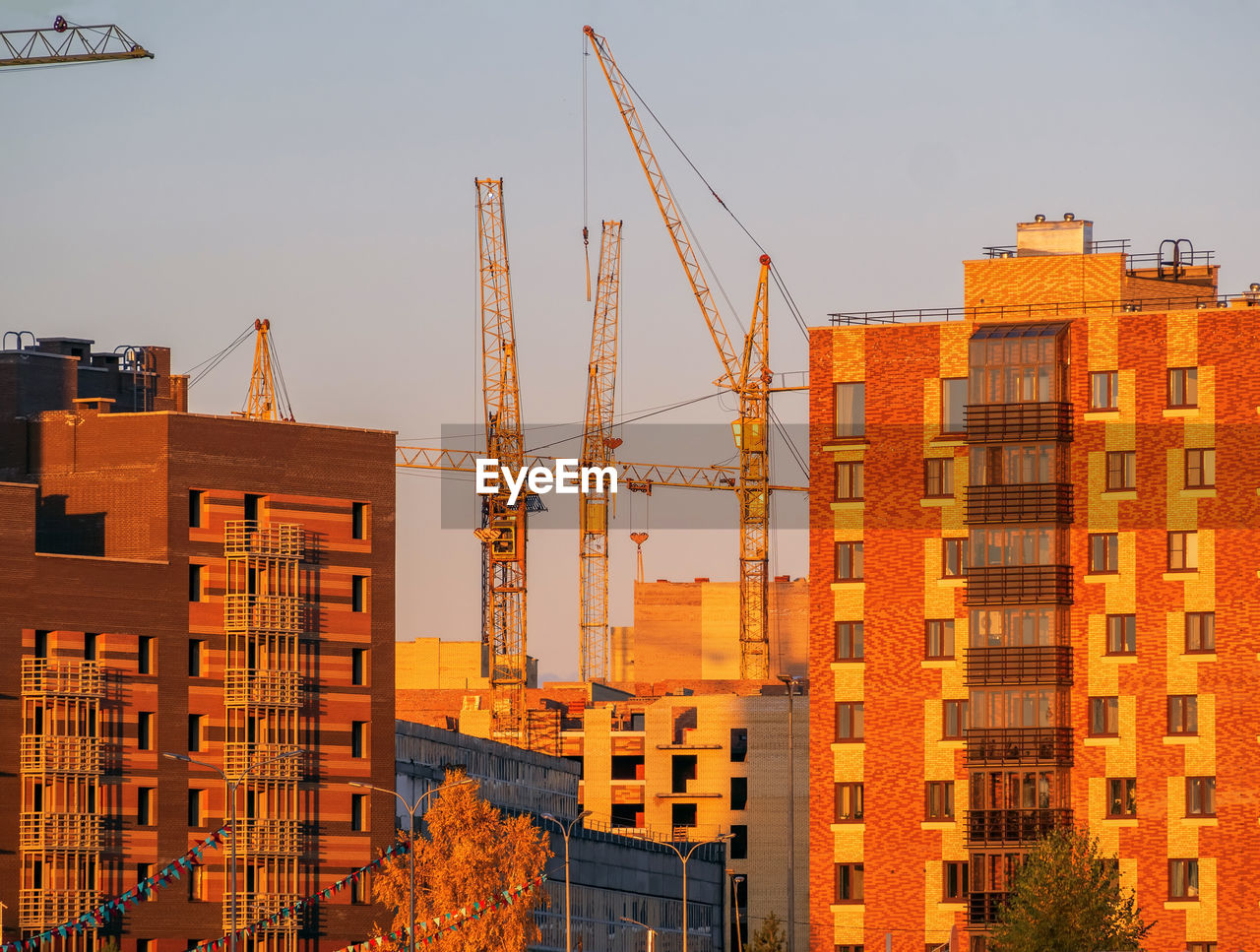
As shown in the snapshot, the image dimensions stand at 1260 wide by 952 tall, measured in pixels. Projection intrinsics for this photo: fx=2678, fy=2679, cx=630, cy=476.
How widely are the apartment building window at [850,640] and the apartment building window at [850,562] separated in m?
2.32

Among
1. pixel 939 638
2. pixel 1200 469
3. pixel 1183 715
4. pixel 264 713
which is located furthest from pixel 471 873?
pixel 1200 469

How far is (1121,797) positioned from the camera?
12756cm

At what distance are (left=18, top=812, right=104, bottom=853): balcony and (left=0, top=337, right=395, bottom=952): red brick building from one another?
115 millimetres

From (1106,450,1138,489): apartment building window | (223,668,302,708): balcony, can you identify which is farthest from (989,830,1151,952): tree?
(223,668,302,708): balcony

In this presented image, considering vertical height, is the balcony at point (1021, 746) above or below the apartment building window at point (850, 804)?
above

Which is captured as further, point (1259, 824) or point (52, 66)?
point (52, 66)

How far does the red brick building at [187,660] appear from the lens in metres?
141

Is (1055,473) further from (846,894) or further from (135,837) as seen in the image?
(135,837)

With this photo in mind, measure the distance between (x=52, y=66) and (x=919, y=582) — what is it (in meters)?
72.8

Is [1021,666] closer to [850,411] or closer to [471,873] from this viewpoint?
[850,411]

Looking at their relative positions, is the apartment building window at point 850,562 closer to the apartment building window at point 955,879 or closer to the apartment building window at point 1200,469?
the apartment building window at point 955,879

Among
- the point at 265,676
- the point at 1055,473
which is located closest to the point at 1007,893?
the point at 1055,473

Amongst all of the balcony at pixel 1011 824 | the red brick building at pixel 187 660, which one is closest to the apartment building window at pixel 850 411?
the balcony at pixel 1011 824

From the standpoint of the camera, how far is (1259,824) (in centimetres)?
12581
